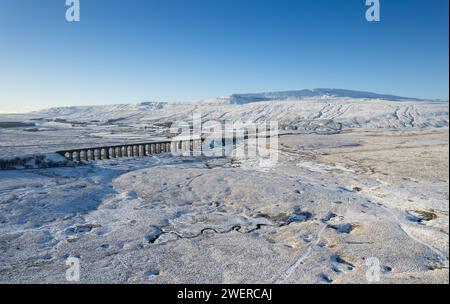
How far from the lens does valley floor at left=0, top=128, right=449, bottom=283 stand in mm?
6645

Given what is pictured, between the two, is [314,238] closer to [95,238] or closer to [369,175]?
[95,238]

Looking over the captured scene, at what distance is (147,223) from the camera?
9.48 meters

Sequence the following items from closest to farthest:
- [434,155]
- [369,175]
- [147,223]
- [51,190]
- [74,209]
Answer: [147,223] → [74,209] → [51,190] → [369,175] → [434,155]

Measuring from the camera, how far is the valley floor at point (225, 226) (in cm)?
664

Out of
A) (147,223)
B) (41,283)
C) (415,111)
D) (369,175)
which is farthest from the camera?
(415,111)

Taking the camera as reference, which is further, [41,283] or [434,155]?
[434,155]

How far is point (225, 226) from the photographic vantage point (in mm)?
9242

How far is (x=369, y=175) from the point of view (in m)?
15.9

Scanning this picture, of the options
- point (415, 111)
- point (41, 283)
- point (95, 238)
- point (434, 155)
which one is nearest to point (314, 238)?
point (95, 238)
